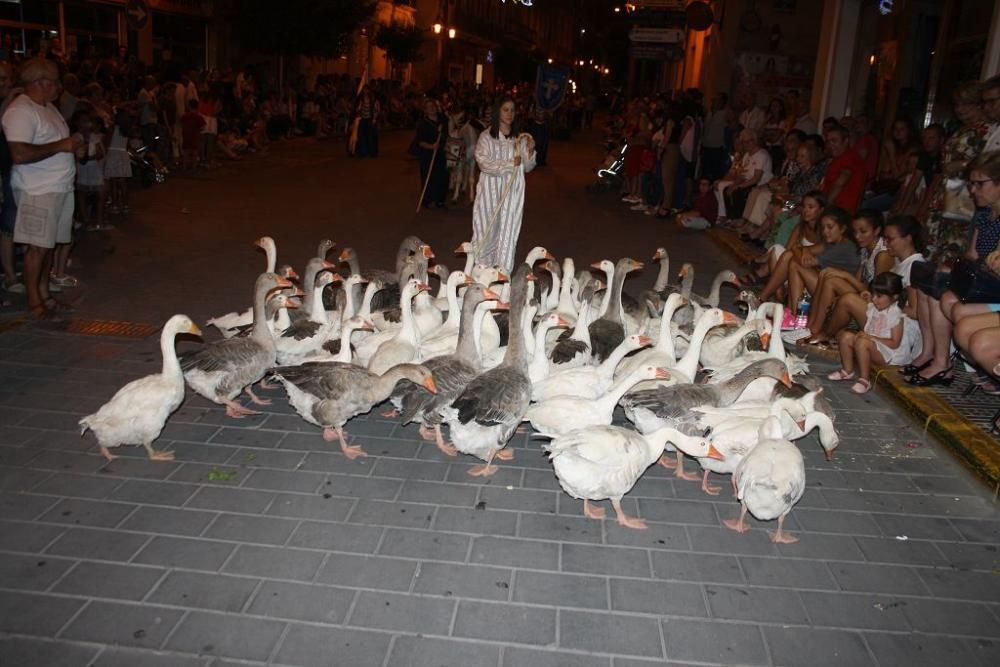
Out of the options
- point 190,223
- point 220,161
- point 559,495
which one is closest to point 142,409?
point 559,495

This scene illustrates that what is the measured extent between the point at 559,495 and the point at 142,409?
286 cm

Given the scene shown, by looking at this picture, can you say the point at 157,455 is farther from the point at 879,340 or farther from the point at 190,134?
the point at 190,134

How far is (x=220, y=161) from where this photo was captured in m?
21.4

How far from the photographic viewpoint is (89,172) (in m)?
11.2

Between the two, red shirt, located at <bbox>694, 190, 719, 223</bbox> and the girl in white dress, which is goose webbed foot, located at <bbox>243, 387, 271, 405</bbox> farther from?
red shirt, located at <bbox>694, 190, 719, 223</bbox>

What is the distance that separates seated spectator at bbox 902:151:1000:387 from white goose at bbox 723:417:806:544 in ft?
9.09

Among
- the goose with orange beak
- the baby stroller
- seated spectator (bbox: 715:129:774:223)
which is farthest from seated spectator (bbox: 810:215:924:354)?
the baby stroller

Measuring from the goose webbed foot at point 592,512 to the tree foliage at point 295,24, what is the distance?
26.9 metres

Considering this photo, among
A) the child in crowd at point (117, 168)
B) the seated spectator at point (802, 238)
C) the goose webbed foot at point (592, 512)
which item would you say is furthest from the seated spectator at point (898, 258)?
the child in crowd at point (117, 168)

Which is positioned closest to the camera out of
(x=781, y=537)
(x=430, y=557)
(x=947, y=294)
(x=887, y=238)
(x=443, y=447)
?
(x=430, y=557)

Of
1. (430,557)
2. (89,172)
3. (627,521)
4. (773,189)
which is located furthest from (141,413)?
(773,189)

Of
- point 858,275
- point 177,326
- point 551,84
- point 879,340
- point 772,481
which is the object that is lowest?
point 772,481

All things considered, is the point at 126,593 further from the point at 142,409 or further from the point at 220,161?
the point at 220,161

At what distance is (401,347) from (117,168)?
945 centimetres
